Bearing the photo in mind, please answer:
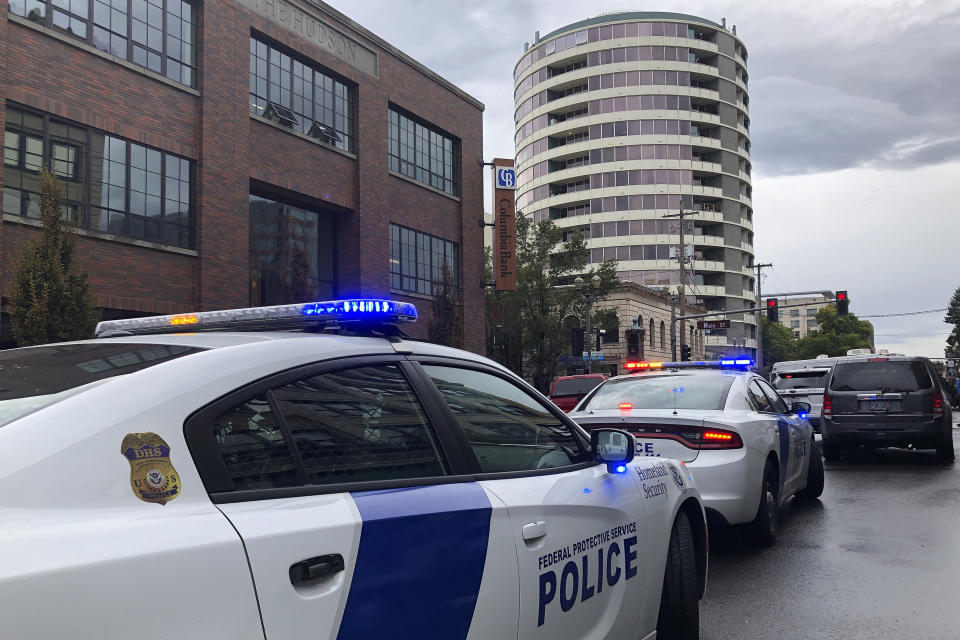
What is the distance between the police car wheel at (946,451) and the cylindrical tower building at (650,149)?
6000cm

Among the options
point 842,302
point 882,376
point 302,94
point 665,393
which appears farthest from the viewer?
point 842,302

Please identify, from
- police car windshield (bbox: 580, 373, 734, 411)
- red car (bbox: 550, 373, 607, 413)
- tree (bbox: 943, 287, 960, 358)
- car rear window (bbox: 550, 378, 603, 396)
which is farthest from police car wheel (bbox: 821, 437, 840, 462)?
tree (bbox: 943, 287, 960, 358)

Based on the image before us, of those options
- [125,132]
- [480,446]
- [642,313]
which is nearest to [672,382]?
[480,446]

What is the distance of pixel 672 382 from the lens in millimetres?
7648

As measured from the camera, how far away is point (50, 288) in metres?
14.0

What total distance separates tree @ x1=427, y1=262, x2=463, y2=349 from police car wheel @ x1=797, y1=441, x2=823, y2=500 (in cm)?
1763

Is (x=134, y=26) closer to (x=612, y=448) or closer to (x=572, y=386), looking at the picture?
(x=572, y=386)

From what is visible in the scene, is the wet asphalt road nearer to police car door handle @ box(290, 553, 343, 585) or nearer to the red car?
police car door handle @ box(290, 553, 343, 585)

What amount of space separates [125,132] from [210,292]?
3.96 metres

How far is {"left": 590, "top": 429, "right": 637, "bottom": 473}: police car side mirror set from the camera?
3432 mm

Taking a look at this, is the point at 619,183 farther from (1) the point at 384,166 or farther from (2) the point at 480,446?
(2) the point at 480,446

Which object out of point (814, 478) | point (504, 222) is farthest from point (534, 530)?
point (504, 222)

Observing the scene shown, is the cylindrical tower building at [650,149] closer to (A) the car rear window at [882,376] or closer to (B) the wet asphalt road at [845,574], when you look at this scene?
(A) the car rear window at [882,376]

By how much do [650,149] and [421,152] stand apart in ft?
167
